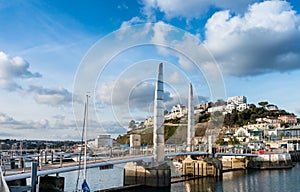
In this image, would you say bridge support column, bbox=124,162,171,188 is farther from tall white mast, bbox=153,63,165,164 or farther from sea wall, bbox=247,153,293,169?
sea wall, bbox=247,153,293,169

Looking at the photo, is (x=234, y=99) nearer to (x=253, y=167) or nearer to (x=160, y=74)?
(x=253, y=167)

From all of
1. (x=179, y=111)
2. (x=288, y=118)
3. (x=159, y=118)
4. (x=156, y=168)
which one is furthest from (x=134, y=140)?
(x=288, y=118)

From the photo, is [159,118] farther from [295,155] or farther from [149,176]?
[295,155]

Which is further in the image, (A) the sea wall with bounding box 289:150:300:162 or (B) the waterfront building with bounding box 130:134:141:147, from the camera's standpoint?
(A) the sea wall with bounding box 289:150:300:162

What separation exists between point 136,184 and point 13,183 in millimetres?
16081

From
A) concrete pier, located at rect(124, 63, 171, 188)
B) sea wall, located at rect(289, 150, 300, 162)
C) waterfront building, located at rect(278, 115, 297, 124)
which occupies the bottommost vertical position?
sea wall, located at rect(289, 150, 300, 162)

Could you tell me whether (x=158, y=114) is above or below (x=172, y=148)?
above

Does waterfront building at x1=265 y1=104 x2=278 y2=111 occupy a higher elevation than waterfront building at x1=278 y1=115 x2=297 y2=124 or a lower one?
higher

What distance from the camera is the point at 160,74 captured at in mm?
38688

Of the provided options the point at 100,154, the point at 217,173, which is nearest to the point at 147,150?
the point at 100,154

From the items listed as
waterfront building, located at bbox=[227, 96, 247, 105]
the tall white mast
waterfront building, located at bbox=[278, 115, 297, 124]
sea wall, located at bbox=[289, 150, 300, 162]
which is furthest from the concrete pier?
waterfront building, located at bbox=[227, 96, 247, 105]

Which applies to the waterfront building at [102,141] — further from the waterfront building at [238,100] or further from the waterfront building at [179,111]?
the waterfront building at [238,100]

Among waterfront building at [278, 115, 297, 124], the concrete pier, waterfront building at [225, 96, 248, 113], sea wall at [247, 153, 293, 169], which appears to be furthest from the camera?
waterfront building at [225, 96, 248, 113]

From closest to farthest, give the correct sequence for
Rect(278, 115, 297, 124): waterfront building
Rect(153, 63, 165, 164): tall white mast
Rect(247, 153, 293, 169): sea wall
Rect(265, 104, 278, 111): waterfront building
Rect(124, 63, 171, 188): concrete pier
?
1. Rect(124, 63, 171, 188): concrete pier
2. Rect(153, 63, 165, 164): tall white mast
3. Rect(247, 153, 293, 169): sea wall
4. Rect(278, 115, 297, 124): waterfront building
5. Rect(265, 104, 278, 111): waterfront building
